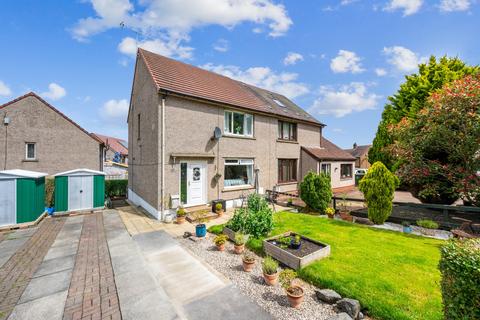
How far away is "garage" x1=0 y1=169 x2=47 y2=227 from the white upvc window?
31.3 ft

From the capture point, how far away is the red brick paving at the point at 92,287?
399 centimetres

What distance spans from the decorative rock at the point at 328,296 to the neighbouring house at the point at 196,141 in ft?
25.4

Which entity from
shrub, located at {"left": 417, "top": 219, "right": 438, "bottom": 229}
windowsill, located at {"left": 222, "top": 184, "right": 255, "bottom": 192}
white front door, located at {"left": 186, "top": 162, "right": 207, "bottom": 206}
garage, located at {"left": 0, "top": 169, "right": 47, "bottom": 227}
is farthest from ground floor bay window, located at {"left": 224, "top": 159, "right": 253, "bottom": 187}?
garage, located at {"left": 0, "top": 169, "right": 47, "bottom": 227}

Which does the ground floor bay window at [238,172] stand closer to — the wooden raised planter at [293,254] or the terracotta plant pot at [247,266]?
the wooden raised planter at [293,254]

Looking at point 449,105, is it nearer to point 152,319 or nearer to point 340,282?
point 340,282

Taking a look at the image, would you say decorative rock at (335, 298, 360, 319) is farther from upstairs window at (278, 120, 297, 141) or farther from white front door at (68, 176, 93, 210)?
upstairs window at (278, 120, 297, 141)

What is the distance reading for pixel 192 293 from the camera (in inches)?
180

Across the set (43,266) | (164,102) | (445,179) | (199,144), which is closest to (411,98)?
(445,179)

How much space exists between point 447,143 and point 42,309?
15327mm

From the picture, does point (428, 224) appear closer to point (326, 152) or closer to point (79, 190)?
point (326, 152)

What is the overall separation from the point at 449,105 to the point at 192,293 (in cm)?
1253

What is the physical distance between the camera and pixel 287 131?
17344mm

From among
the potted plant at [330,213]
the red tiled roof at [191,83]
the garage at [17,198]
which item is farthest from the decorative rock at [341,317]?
the garage at [17,198]

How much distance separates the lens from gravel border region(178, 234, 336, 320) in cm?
397
